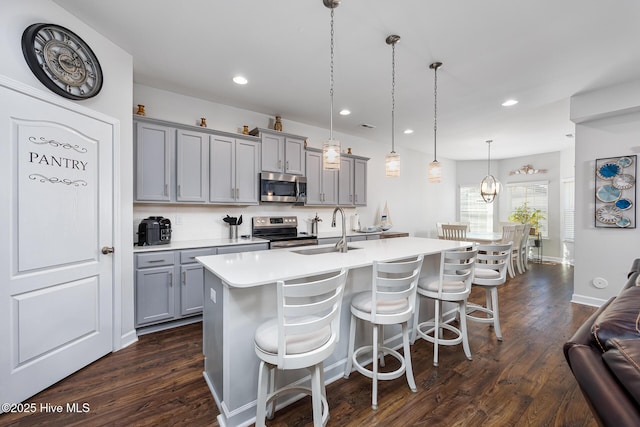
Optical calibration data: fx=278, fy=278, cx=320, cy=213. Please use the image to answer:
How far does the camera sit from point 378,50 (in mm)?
2570

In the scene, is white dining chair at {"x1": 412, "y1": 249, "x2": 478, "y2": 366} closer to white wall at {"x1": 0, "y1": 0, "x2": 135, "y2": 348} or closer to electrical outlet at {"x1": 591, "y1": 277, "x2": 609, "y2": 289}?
electrical outlet at {"x1": 591, "y1": 277, "x2": 609, "y2": 289}

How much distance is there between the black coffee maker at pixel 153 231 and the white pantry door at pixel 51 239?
61cm

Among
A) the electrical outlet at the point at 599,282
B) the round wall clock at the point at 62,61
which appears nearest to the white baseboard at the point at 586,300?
the electrical outlet at the point at 599,282

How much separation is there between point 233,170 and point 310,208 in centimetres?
160

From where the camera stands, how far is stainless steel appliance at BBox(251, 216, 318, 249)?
391 cm

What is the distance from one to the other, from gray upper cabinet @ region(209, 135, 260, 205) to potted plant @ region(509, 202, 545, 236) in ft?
22.6

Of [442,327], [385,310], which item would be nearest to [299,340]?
[385,310]

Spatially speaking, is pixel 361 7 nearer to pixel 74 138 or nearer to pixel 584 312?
pixel 74 138

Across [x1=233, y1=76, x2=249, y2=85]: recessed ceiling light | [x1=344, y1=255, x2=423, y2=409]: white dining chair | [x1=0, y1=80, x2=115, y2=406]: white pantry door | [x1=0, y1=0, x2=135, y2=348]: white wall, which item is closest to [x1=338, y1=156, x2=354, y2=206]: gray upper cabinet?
[x1=233, y1=76, x2=249, y2=85]: recessed ceiling light

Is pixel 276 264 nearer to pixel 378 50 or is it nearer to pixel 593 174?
pixel 378 50

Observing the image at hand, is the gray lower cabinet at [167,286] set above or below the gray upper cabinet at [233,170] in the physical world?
below

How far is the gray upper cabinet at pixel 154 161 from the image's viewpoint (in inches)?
119

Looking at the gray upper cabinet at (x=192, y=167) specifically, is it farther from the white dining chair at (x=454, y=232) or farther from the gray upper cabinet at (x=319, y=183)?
the white dining chair at (x=454, y=232)

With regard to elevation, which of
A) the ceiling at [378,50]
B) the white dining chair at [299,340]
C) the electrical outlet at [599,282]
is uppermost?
the ceiling at [378,50]
